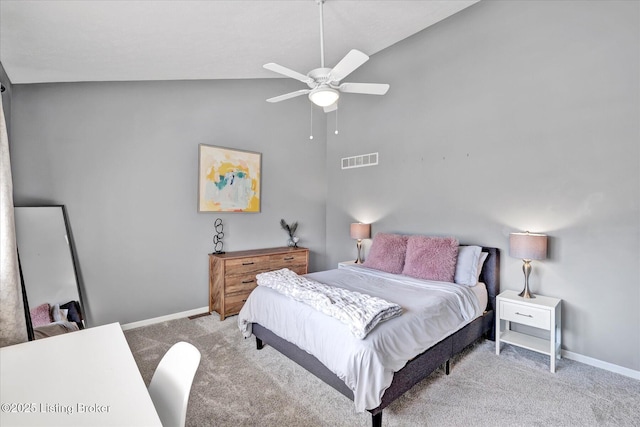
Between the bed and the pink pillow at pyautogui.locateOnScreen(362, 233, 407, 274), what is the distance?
12 cm

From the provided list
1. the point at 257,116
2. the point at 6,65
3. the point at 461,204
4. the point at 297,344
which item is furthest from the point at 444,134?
the point at 6,65

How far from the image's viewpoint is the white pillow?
2.96 meters

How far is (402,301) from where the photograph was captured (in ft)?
7.88

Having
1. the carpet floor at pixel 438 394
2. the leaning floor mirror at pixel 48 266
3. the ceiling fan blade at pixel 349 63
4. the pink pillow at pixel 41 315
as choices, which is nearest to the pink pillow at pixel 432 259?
the carpet floor at pixel 438 394

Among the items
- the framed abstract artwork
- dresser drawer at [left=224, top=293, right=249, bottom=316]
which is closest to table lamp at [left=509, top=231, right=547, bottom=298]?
dresser drawer at [left=224, top=293, right=249, bottom=316]

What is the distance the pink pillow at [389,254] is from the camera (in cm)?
338

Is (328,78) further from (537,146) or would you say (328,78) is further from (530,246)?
(530,246)

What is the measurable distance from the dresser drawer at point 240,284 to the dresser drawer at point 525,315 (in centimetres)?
272

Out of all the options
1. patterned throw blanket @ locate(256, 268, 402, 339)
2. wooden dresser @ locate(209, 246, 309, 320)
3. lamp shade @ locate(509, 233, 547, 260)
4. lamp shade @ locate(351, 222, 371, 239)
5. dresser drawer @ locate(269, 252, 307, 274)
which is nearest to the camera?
patterned throw blanket @ locate(256, 268, 402, 339)

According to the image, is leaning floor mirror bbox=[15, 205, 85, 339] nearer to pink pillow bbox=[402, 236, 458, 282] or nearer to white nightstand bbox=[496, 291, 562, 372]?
pink pillow bbox=[402, 236, 458, 282]

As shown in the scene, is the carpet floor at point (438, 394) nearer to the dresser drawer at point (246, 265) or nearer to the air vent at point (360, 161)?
the dresser drawer at point (246, 265)

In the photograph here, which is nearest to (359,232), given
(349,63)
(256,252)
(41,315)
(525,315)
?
(256,252)

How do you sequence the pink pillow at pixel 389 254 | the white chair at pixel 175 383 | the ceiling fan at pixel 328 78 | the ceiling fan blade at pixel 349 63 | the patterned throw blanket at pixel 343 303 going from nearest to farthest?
the white chair at pixel 175 383 < the patterned throw blanket at pixel 343 303 < the ceiling fan blade at pixel 349 63 < the ceiling fan at pixel 328 78 < the pink pillow at pixel 389 254

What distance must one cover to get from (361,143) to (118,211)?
3.26 meters
